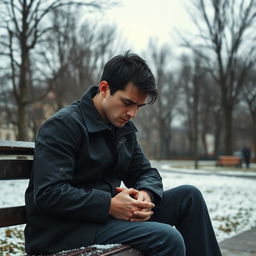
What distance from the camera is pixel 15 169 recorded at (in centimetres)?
262

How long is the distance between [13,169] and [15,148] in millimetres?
134

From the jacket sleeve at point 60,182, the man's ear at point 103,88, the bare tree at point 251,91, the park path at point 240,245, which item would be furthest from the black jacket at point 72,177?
the bare tree at point 251,91

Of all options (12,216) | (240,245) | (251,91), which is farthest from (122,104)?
(251,91)

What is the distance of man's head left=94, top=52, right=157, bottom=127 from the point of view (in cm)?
234

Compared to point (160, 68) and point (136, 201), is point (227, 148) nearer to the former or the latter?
point (160, 68)

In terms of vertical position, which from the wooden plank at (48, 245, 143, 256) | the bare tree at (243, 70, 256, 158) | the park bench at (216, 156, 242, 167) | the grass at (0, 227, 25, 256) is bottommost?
the park bench at (216, 156, 242, 167)

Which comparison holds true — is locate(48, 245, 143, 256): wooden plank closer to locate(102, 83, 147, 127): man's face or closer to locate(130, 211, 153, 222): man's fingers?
locate(130, 211, 153, 222): man's fingers

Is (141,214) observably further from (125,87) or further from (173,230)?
(125,87)

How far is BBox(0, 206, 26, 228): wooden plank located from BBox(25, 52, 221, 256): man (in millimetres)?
262

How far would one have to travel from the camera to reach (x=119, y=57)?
239 cm

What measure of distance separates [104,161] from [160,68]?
141 ft

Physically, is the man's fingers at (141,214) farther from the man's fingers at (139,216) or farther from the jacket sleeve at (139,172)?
the jacket sleeve at (139,172)

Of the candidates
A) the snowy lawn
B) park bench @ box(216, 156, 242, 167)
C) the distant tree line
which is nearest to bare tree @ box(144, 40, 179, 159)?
the distant tree line

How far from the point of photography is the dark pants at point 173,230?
2082 mm
